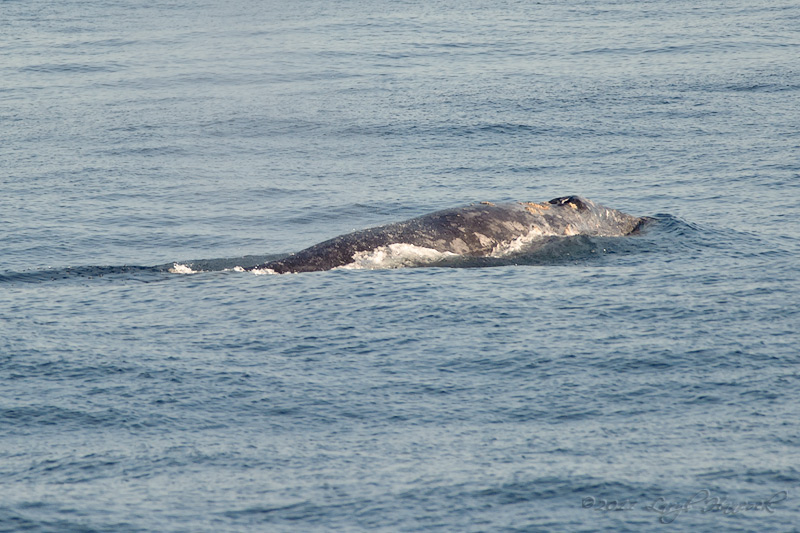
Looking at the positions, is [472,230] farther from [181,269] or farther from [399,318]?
[181,269]

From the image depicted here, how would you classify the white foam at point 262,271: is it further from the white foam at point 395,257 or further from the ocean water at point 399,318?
the white foam at point 395,257

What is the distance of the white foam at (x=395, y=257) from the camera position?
1814cm

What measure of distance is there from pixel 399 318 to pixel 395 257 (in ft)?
9.37

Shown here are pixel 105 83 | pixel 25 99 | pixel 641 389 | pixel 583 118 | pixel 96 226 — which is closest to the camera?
pixel 641 389

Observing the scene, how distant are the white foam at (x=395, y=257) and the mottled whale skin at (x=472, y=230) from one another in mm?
97

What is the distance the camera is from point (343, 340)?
579 inches

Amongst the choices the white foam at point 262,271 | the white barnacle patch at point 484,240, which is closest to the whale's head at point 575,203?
the white barnacle patch at point 484,240

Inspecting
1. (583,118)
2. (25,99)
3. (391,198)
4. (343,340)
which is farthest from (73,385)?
(25,99)

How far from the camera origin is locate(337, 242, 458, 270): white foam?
59.5 feet

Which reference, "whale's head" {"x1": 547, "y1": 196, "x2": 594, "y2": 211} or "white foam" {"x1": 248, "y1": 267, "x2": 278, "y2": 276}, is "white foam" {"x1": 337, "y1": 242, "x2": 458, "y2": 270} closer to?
"white foam" {"x1": 248, "y1": 267, "x2": 278, "y2": 276}

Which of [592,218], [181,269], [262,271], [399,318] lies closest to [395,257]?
[262,271]

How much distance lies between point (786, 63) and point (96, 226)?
27672 millimetres

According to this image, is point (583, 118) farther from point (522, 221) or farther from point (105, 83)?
point (105, 83)

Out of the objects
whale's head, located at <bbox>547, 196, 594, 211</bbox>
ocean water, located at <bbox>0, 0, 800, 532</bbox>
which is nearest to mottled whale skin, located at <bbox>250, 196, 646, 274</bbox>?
whale's head, located at <bbox>547, 196, 594, 211</bbox>
